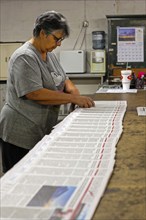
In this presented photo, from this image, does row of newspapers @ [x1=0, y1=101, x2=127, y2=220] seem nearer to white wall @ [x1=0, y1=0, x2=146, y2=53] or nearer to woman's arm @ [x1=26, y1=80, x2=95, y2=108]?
woman's arm @ [x1=26, y1=80, x2=95, y2=108]

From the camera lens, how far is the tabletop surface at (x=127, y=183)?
0.75 m

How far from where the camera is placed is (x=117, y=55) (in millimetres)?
5438

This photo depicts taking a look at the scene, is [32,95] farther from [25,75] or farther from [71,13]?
[71,13]

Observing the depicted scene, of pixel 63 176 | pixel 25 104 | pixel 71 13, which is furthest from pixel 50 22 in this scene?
pixel 71 13

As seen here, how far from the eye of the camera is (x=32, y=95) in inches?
77.9

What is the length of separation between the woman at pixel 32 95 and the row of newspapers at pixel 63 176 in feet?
1.56

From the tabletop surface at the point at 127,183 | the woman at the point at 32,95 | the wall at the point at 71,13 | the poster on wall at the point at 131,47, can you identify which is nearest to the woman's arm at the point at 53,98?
the woman at the point at 32,95

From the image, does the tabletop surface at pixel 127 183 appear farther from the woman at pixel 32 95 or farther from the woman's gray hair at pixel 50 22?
the woman's gray hair at pixel 50 22

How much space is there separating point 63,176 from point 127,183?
178 millimetres

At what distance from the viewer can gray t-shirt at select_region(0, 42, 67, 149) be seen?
6.45 ft

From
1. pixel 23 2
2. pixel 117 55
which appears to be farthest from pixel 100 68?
pixel 23 2

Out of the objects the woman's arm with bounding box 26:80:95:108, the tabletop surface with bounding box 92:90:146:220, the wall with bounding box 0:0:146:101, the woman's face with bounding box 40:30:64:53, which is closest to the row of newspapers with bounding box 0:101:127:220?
the tabletop surface with bounding box 92:90:146:220

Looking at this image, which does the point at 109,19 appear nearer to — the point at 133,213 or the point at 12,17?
the point at 12,17

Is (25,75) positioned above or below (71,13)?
below
